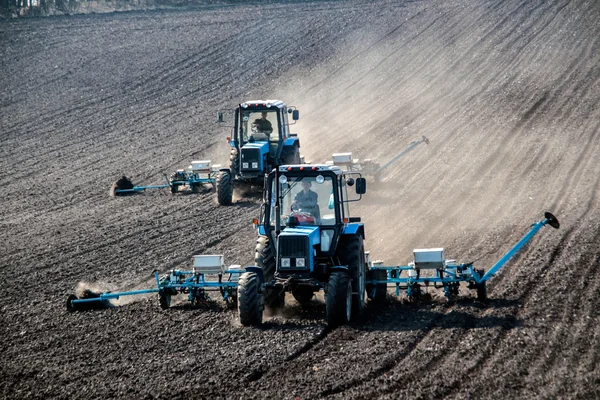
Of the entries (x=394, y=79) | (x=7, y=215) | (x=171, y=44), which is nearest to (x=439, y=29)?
(x=394, y=79)

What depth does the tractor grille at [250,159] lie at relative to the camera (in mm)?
19906

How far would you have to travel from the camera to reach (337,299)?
10703 millimetres

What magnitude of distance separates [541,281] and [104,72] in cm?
2732

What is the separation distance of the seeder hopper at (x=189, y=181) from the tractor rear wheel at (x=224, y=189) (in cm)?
181

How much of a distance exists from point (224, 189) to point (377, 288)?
27.0 ft

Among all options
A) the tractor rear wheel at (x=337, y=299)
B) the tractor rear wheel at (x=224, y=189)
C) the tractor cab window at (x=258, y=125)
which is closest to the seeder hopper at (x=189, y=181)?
the tractor cab window at (x=258, y=125)

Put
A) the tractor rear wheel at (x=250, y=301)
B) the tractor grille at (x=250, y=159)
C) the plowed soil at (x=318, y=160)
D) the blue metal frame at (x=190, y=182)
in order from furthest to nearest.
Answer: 1. the blue metal frame at (x=190, y=182)
2. the tractor grille at (x=250, y=159)
3. the tractor rear wheel at (x=250, y=301)
4. the plowed soil at (x=318, y=160)

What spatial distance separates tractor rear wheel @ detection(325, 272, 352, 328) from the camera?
10695 mm

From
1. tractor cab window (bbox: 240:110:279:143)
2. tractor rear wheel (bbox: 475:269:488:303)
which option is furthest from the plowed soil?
tractor cab window (bbox: 240:110:279:143)

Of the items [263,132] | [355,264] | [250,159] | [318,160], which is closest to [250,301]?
[355,264]

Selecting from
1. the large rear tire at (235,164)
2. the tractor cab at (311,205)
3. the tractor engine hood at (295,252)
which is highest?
the tractor cab at (311,205)

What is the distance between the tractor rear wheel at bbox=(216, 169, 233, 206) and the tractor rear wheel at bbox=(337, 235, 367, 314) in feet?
27.0

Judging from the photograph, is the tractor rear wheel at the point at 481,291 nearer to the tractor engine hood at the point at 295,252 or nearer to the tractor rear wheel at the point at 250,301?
the tractor engine hood at the point at 295,252

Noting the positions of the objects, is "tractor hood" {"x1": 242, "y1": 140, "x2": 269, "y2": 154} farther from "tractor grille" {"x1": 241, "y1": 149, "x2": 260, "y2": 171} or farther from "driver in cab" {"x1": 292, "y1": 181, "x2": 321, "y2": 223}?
"driver in cab" {"x1": 292, "y1": 181, "x2": 321, "y2": 223}
